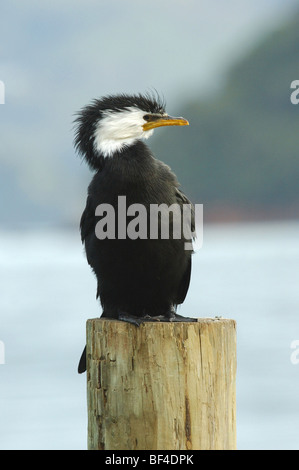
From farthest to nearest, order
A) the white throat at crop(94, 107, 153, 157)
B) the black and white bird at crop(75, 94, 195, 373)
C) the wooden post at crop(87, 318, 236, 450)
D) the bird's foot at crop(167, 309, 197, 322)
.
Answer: the white throat at crop(94, 107, 153, 157) < the black and white bird at crop(75, 94, 195, 373) < the bird's foot at crop(167, 309, 197, 322) < the wooden post at crop(87, 318, 236, 450)

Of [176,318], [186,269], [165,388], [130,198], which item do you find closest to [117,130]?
[130,198]

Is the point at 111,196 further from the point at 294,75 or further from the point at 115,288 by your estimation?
the point at 294,75

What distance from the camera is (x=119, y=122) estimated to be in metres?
5.15

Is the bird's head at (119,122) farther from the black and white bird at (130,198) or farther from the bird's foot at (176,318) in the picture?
the bird's foot at (176,318)

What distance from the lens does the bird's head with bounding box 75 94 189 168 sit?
5.16 meters

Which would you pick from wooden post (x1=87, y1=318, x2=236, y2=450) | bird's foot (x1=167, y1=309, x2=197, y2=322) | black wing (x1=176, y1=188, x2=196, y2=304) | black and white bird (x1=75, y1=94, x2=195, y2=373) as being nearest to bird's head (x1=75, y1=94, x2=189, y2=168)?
black and white bird (x1=75, y1=94, x2=195, y2=373)

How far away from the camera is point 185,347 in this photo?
4.02 m

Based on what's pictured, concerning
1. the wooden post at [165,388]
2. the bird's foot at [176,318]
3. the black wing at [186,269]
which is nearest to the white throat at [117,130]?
the black wing at [186,269]

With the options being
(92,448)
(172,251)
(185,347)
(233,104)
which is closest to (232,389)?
(185,347)

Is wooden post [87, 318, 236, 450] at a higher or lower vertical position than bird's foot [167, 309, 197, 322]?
lower

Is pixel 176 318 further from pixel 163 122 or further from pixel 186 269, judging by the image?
pixel 163 122

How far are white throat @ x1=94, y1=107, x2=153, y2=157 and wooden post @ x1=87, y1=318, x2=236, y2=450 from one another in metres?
→ 1.46

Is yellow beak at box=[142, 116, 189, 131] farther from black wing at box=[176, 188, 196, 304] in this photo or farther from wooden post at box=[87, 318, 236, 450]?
wooden post at box=[87, 318, 236, 450]

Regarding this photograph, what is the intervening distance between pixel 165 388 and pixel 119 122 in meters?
1.92
